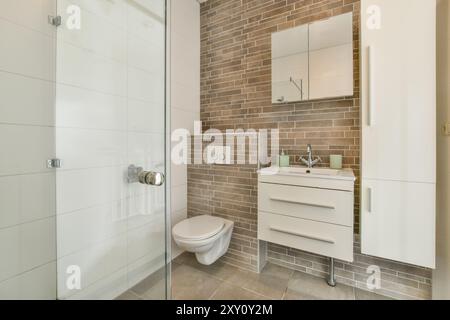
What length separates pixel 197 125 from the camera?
2242mm

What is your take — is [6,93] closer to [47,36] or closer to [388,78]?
[47,36]

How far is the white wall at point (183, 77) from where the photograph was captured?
6.44ft

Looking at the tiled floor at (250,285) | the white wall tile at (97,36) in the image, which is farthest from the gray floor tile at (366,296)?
the white wall tile at (97,36)

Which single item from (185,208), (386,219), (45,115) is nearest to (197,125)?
(185,208)

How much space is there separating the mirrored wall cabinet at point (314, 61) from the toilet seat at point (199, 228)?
117 centimetres

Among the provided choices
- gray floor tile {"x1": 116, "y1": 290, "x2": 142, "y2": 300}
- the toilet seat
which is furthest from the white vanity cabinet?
gray floor tile {"x1": 116, "y1": 290, "x2": 142, "y2": 300}

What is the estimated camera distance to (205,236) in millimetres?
1489

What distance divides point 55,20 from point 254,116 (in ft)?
4.84

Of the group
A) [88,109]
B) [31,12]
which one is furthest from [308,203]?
[31,12]

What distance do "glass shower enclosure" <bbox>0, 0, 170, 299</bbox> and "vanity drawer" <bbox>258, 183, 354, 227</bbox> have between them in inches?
31.3

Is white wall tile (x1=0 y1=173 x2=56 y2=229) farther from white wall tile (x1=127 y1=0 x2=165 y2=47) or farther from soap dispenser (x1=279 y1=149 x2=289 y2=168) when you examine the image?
soap dispenser (x1=279 y1=149 x2=289 y2=168)

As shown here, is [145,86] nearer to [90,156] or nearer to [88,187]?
[90,156]

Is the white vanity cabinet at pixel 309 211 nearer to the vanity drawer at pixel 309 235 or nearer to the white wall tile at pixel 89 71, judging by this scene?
the vanity drawer at pixel 309 235
